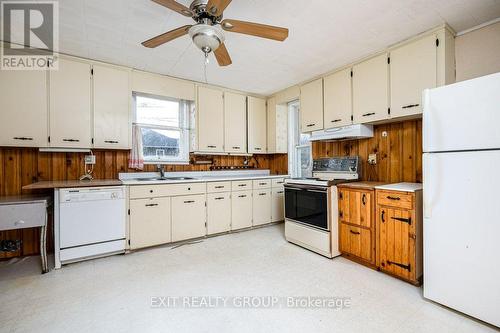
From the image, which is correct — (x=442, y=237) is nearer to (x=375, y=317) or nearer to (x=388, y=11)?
(x=375, y=317)

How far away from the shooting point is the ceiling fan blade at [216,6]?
1555mm

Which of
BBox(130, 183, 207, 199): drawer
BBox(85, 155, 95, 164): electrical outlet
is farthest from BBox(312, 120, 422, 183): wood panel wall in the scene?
BBox(85, 155, 95, 164): electrical outlet

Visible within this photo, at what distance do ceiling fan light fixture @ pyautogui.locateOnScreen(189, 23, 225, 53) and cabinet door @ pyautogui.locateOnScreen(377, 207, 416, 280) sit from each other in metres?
2.22

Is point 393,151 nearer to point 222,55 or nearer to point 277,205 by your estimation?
point 277,205

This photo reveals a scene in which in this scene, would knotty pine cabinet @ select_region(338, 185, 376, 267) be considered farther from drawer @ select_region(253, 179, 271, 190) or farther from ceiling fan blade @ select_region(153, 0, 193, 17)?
ceiling fan blade @ select_region(153, 0, 193, 17)

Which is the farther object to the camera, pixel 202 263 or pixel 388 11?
pixel 202 263

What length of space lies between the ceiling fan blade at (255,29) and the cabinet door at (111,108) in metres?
2.12

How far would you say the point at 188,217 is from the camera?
336cm

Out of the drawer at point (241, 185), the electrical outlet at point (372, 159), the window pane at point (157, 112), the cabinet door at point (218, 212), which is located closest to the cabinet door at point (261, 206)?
the drawer at point (241, 185)

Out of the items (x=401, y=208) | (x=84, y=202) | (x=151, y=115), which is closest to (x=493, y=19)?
(x=401, y=208)

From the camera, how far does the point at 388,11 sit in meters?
2.08

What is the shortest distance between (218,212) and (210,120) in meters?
1.55

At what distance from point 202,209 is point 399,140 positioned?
2784mm

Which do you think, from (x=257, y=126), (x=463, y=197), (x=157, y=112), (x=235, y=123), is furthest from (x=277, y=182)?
(x=463, y=197)
